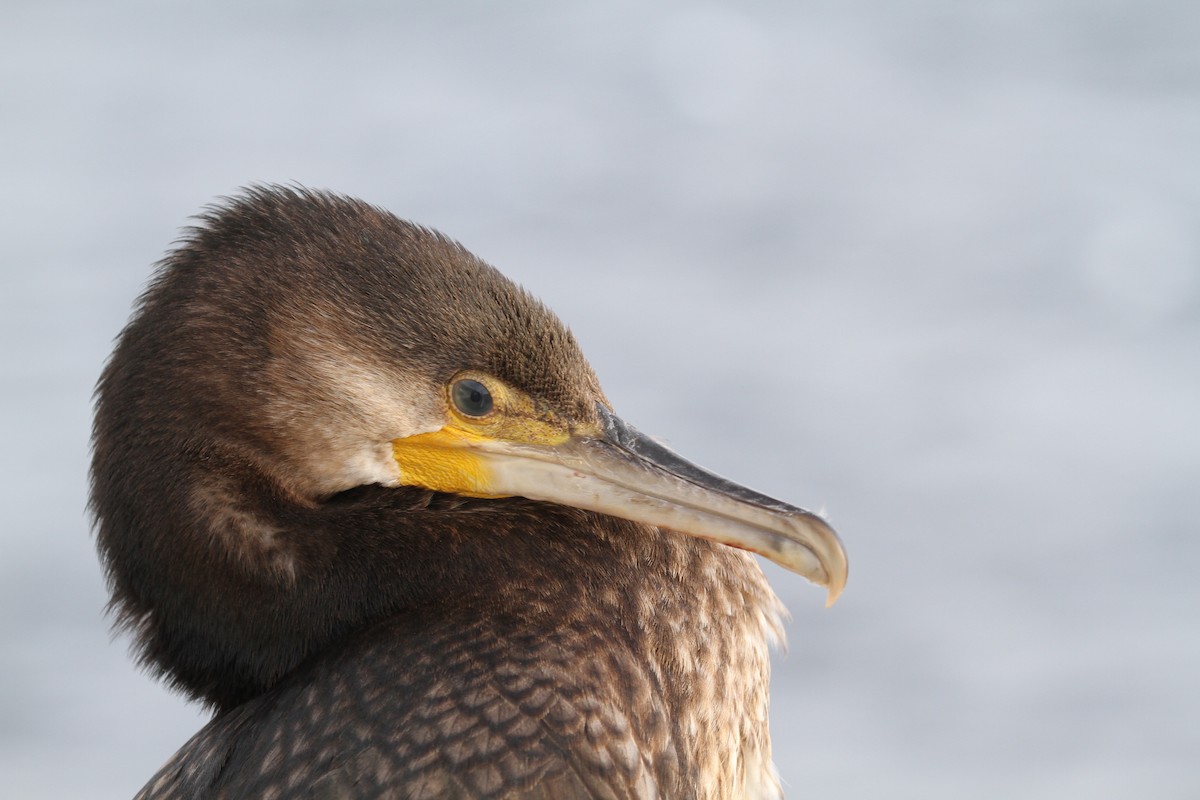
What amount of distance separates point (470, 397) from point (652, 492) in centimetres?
57

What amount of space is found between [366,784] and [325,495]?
0.87 m

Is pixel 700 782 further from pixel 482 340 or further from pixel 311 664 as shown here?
pixel 482 340

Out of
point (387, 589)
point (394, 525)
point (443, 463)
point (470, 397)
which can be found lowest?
point (387, 589)

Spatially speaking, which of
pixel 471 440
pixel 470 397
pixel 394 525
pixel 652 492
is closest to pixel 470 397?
pixel 470 397

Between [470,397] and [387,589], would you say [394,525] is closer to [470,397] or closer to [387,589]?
[387,589]

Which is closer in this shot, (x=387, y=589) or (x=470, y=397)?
(x=387, y=589)

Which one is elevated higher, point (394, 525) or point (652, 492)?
point (652, 492)

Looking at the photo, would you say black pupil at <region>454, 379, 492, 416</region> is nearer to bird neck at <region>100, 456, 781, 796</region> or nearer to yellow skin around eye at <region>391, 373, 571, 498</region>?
yellow skin around eye at <region>391, 373, 571, 498</region>

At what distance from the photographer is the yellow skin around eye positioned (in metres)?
3.89

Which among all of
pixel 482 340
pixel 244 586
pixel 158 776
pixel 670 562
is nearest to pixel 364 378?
pixel 482 340

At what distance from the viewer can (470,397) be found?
3.90 meters

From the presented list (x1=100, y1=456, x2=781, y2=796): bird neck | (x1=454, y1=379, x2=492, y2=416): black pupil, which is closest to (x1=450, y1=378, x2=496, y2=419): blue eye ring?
(x1=454, y1=379, x2=492, y2=416): black pupil

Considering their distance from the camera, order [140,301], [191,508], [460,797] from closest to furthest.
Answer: [460,797] < [191,508] < [140,301]

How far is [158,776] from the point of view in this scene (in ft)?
13.4
